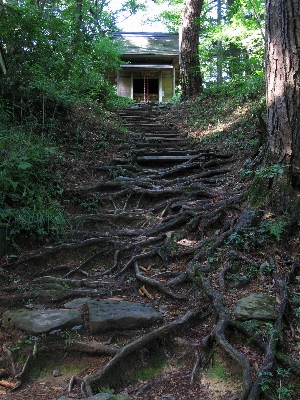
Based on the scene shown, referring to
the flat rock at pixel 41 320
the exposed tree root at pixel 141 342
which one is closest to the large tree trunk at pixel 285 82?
the exposed tree root at pixel 141 342

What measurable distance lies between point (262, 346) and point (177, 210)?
11.5 ft

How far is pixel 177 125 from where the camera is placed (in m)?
12.6

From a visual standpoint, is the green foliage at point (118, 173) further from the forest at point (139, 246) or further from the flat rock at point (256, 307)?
the flat rock at point (256, 307)

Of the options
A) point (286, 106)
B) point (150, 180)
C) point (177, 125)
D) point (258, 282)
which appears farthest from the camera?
point (177, 125)

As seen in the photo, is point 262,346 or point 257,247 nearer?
point 262,346

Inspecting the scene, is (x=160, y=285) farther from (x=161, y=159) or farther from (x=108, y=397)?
(x=161, y=159)

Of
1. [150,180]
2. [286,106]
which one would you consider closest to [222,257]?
[286,106]

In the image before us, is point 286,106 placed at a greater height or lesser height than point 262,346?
greater

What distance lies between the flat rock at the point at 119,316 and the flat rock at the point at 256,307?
83 cm

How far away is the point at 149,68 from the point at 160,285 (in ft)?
76.2

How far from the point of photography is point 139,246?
5.44m

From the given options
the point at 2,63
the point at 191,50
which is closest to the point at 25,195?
the point at 2,63

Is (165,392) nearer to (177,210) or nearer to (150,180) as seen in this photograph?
(177,210)

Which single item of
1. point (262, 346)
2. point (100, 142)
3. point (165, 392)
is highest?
point (100, 142)
